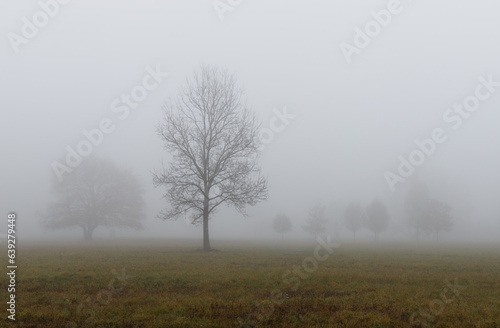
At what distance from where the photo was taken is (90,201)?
56969mm

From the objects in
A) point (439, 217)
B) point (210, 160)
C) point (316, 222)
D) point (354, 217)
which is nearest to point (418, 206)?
point (439, 217)

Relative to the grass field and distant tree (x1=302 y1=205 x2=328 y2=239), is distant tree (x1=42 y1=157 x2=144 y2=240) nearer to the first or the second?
the grass field

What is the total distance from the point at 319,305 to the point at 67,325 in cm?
677

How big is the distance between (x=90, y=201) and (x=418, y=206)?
73149 millimetres

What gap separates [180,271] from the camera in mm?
14922

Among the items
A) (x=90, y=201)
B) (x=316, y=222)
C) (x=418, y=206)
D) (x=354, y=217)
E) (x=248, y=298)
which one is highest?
(x=90, y=201)

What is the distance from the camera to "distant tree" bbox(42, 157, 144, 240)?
55875mm

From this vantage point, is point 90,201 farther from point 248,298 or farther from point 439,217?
point 439,217

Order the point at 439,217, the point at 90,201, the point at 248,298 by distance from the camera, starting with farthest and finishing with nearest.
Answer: the point at 439,217 < the point at 90,201 < the point at 248,298

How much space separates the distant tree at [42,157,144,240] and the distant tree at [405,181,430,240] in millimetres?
63389

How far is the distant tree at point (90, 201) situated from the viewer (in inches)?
2200

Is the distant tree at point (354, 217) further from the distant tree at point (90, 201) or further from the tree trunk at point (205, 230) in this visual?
the tree trunk at point (205, 230)

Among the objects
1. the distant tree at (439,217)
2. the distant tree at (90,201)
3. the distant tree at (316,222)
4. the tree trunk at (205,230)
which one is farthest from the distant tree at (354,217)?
the tree trunk at (205,230)

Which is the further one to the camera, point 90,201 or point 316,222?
point 316,222
